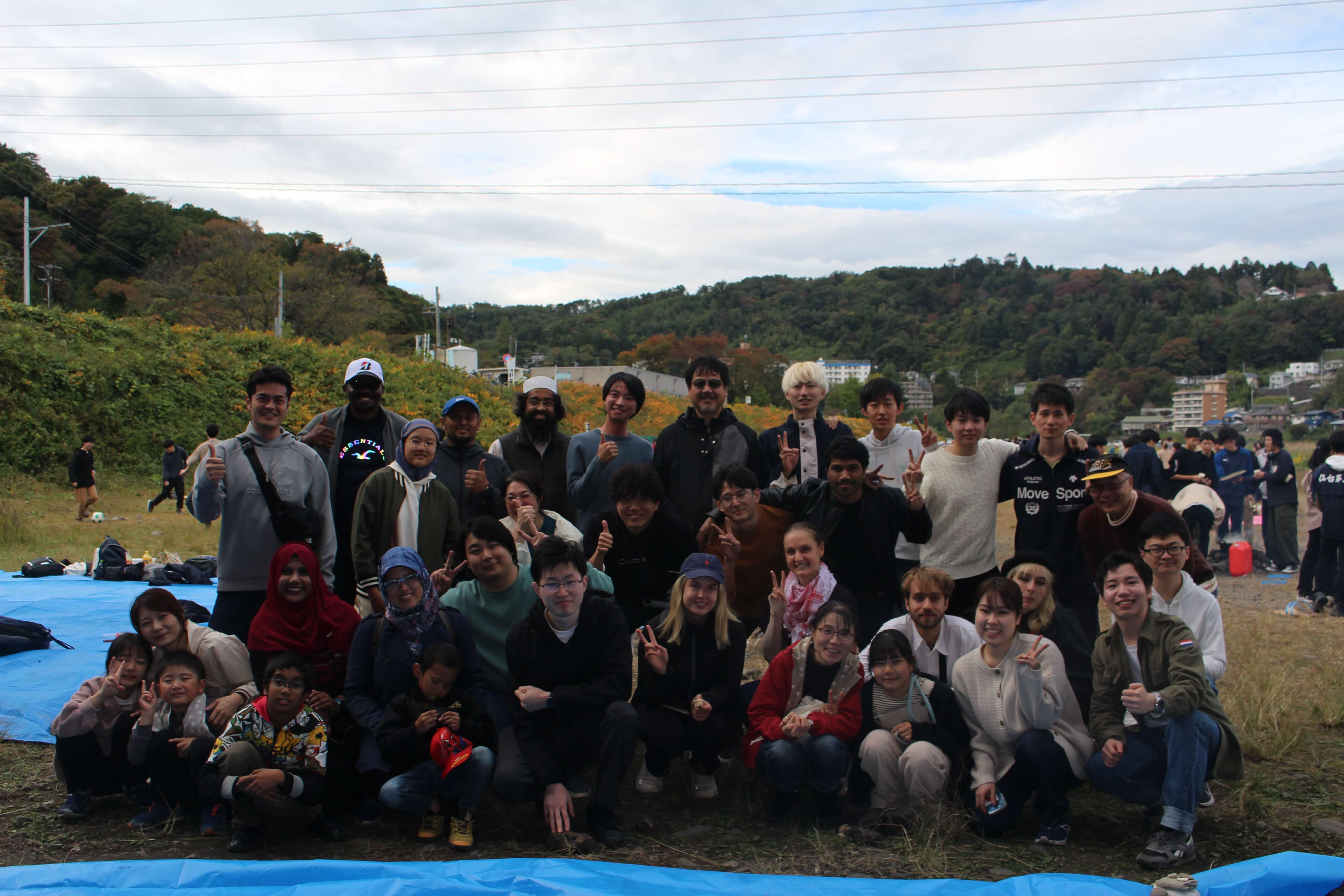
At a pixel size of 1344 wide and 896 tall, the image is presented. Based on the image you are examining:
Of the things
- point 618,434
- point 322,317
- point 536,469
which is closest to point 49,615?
point 536,469

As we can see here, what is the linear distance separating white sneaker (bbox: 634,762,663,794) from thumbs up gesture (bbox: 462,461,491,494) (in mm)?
1649

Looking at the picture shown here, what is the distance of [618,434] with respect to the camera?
15.5ft

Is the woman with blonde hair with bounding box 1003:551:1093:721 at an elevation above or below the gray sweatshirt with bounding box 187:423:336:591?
below

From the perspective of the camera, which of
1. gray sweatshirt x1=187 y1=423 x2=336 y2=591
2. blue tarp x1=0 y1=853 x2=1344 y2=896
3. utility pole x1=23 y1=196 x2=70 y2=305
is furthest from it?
utility pole x1=23 y1=196 x2=70 y2=305

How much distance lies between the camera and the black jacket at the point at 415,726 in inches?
127

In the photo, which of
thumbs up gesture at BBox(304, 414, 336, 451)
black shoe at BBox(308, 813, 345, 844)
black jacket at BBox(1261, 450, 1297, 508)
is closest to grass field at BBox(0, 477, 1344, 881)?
black shoe at BBox(308, 813, 345, 844)

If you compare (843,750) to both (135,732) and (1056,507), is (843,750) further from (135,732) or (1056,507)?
(135,732)

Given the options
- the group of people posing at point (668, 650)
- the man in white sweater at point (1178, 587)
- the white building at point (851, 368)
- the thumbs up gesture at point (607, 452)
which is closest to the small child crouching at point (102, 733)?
the group of people posing at point (668, 650)

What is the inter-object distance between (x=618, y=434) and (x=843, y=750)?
2110 mm

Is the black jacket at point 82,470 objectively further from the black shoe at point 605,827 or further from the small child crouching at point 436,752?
the black shoe at point 605,827

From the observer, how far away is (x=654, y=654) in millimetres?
3561

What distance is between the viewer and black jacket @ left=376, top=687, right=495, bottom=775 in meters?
3.24

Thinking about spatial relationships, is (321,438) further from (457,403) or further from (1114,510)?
(1114,510)

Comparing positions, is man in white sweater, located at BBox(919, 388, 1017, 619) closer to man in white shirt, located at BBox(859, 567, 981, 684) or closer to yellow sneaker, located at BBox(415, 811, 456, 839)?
man in white shirt, located at BBox(859, 567, 981, 684)
